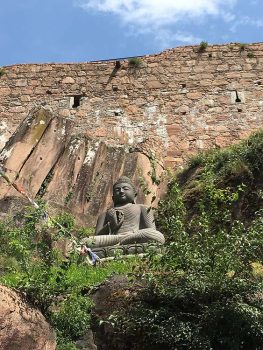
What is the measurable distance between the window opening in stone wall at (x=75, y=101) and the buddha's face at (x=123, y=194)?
7.01 meters

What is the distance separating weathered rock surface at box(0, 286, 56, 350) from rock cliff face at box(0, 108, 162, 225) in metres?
5.86

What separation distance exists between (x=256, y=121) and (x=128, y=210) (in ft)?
23.4

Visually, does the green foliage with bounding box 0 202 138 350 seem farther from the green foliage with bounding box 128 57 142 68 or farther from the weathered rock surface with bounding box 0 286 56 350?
the green foliage with bounding box 128 57 142 68

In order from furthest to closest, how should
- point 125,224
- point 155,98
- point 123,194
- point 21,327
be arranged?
point 155,98
point 123,194
point 125,224
point 21,327

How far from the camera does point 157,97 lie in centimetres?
1667

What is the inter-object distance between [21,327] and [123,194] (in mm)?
4771

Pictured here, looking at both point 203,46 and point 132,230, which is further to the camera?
point 203,46

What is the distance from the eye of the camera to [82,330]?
5941mm

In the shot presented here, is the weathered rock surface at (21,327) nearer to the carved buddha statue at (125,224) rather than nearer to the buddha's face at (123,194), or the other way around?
the carved buddha statue at (125,224)

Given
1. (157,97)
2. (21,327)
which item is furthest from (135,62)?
(21,327)

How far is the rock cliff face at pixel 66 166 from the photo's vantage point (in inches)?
480

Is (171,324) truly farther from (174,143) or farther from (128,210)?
(174,143)

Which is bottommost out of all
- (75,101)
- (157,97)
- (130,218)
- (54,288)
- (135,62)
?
(54,288)

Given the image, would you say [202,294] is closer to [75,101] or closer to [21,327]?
[21,327]
